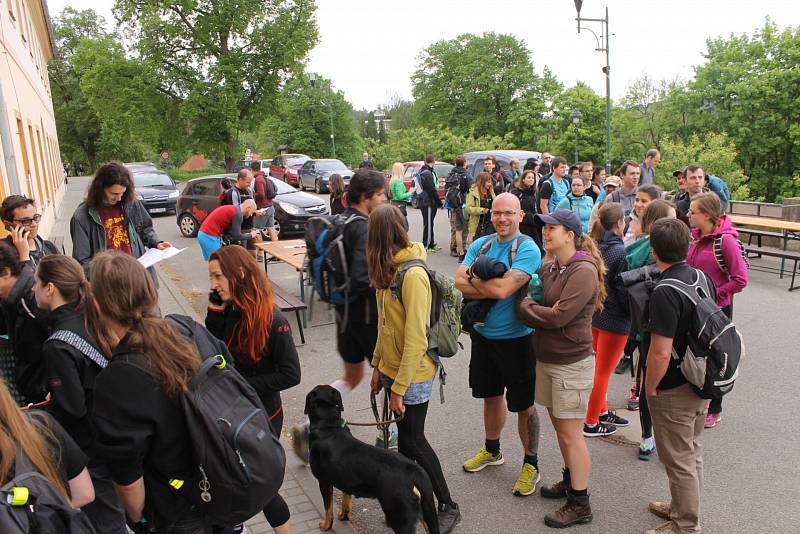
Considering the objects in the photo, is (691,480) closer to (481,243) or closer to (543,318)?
(543,318)

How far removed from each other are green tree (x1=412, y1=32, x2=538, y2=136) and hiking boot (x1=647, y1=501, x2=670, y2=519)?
4845cm

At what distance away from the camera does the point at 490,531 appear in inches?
142

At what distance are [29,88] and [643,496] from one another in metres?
18.9

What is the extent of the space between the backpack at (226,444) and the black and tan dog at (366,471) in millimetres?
886

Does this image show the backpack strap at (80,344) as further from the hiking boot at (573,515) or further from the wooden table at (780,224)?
the wooden table at (780,224)

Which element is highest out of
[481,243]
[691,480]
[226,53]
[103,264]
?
[226,53]

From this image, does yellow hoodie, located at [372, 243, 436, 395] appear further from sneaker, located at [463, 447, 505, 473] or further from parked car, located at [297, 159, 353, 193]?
parked car, located at [297, 159, 353, 193]

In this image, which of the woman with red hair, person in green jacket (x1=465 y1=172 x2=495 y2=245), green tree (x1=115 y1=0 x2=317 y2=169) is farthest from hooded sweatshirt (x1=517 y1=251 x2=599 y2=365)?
green tree (x1=115 y1=0 x2=317 y2=169)

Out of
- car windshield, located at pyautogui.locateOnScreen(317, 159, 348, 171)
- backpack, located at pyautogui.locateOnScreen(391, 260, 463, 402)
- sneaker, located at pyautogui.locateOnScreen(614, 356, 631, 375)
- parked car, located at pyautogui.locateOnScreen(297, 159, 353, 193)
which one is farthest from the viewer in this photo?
car windshield, located at pyautogui.locateOnScreen(317, 159, 348, 171)

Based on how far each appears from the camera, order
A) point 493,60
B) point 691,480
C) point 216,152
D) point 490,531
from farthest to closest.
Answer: point 493,60 → point 216,152 → point 490,531 → point 691,480

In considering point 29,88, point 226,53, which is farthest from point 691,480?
point 226,53

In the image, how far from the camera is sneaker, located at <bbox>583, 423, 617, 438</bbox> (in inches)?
186

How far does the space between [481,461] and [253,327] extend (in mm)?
2089

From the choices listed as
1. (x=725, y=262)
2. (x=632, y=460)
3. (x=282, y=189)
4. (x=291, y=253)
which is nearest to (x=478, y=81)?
(x=282, y=189)
